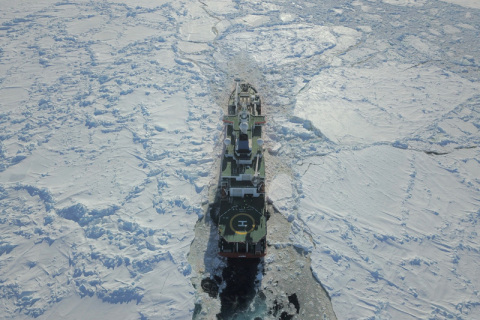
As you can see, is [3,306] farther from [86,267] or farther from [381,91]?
[381,91]

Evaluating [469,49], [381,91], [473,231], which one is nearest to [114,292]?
[473,231]

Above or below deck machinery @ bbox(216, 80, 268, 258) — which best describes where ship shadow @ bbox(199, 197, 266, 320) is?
below

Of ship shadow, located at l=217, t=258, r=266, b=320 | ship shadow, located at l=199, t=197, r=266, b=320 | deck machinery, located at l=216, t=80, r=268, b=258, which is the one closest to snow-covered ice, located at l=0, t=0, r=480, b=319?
ship shadow, located at l=199, t=197, r=266, b=320

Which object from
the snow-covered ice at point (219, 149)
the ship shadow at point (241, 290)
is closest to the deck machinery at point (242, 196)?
the ship shadow at point (241, 290)

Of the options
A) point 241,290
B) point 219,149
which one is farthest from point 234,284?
point 219,149

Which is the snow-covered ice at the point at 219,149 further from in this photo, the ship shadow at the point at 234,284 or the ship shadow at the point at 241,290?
the ship shadow at the point at 241,290

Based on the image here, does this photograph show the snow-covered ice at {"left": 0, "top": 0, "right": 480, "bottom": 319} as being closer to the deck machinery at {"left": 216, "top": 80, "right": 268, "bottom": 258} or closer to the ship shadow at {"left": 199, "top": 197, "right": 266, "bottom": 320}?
the ship shadow at {"left": 199, "top": 197, "right": 266, "bottom": 320}
